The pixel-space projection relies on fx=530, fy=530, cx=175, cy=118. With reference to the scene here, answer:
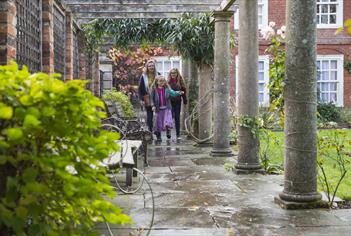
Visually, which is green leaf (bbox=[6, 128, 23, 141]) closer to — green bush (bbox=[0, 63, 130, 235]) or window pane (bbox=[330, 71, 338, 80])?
green bush (bbox=[0, 63, 130, 235])

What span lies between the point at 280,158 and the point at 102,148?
296 inches

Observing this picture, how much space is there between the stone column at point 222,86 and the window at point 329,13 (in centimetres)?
1313

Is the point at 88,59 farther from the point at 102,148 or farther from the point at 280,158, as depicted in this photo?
the point at 102,148

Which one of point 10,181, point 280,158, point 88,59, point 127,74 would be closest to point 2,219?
point 10,181

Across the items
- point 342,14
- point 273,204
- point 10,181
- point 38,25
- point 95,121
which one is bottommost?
point 273,204

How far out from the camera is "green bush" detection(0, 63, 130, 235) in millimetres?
2100

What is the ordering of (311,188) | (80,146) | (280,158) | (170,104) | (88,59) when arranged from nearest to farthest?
(80,146) → (311,188) → (280,158) → (170,104) → (88,59)

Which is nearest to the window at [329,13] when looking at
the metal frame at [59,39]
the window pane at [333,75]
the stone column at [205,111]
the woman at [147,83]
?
the window pane at [333,75]

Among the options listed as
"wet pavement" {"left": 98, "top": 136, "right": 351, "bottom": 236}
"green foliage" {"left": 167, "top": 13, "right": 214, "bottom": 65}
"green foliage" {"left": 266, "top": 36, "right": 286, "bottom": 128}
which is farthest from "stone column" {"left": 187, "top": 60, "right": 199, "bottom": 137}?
"green foliage" {"left": 266, "top": 36, "right": 286, "bottom": 128}

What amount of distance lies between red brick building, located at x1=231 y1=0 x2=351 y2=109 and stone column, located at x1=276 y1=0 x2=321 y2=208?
16.3m

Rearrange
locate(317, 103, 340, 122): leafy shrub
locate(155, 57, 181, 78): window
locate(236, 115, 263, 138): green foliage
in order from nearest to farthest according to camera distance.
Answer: locate(236, 115, 263, 138): green foliage < locate(317, 103, 340, 122): leafy shrub < locate(155, 57, 181, 78): window

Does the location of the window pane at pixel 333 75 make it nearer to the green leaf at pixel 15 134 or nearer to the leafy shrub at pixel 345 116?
the leafy shrub at pixel 345 116

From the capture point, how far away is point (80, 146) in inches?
89.5

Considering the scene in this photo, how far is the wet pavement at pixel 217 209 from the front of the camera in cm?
441
